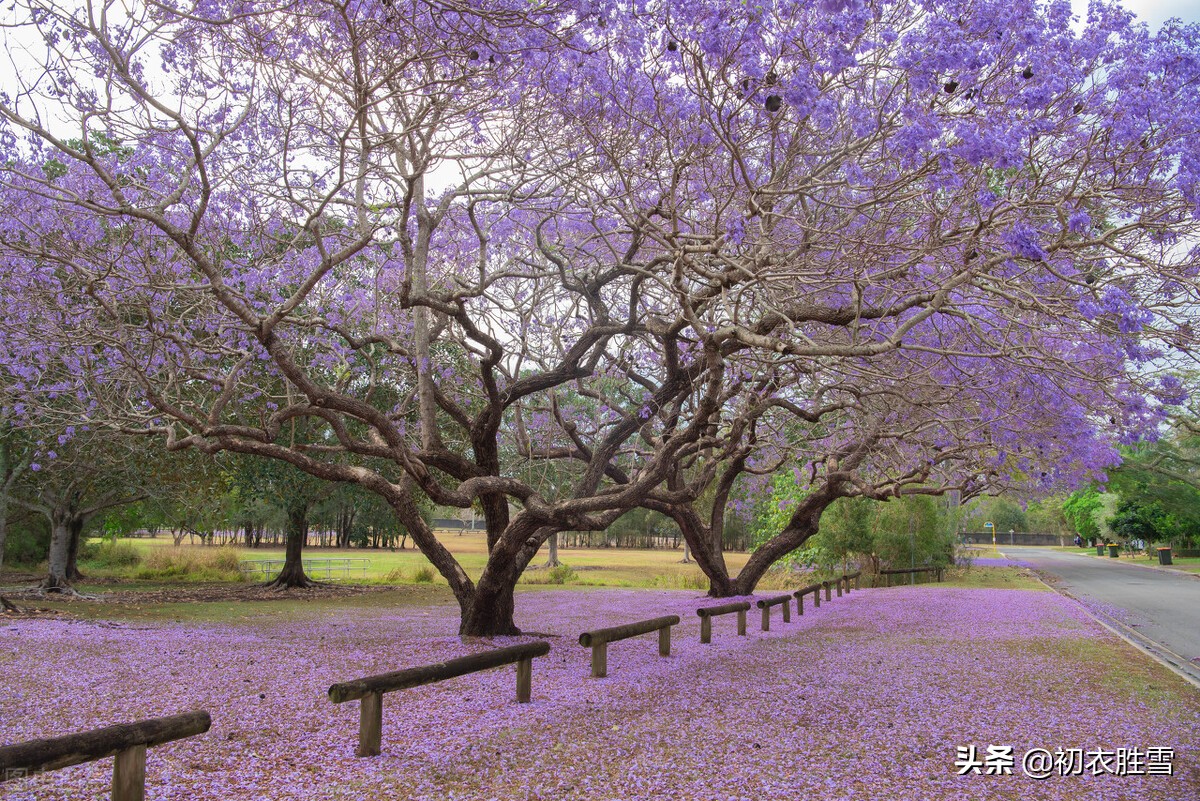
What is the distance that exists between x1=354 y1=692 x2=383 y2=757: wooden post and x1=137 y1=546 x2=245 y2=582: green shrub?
19627mm

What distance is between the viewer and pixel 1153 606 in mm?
15906

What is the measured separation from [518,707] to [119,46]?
6165 millimetres

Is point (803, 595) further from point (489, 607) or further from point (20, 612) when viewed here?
point (20, 612)

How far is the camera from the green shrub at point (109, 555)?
25125mm

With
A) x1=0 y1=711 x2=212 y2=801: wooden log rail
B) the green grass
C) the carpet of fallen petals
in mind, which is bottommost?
the green grass

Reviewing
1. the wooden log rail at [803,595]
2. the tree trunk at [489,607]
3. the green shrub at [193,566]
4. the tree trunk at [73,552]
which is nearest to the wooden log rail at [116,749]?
the tree trunk at [489,607]

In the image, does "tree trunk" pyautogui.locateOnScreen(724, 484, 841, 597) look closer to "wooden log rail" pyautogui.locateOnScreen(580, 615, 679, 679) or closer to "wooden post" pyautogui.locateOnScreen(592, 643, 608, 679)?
"wooden log rail" pyautogui.locateOnScreen(580, 615, 679, 679)

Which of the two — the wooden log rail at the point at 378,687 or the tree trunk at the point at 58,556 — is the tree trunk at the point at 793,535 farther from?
the tree trunk at the point at 58,556

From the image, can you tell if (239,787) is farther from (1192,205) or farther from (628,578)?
(628,578)

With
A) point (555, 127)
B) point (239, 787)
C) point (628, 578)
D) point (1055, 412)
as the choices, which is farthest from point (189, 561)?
point (1055, 412)

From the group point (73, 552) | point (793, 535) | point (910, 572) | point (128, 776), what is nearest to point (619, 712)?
point (128, 776)

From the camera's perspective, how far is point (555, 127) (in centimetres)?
884

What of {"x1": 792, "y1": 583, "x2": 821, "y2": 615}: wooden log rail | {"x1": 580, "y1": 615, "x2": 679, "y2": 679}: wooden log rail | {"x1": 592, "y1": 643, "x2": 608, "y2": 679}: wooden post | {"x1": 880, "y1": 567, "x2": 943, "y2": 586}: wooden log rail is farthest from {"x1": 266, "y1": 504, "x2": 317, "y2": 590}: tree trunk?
{"x1": 880, "y1": 567, "x2": 943, "y2": 586}: wooden log rail

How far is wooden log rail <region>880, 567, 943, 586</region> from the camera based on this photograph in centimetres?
2120
